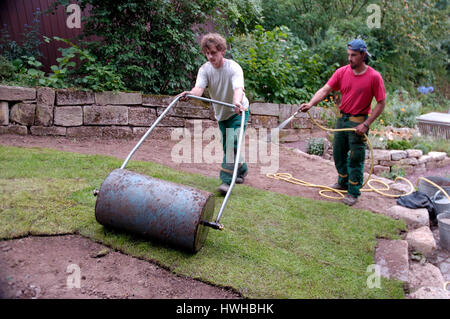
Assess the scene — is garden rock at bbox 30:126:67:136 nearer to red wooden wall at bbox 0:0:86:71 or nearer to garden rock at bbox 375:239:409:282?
red wooden wall at bbox 0:0:86:71

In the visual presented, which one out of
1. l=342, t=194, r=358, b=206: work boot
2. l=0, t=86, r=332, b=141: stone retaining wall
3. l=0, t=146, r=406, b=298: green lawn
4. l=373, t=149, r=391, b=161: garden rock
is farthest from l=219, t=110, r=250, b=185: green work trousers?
l=373, t=149, r=391, b=161: garden rock

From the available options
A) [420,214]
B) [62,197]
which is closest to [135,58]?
[62,197]

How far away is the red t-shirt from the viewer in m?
Result: 4.03

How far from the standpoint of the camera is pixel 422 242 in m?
3.77

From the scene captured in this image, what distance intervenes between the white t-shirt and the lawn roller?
1.53 metres

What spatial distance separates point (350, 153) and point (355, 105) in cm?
55

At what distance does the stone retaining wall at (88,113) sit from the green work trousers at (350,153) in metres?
3.11

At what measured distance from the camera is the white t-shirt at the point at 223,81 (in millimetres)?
4004

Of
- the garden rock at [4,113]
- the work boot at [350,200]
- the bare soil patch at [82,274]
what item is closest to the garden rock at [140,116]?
the garden rock at [4,113]

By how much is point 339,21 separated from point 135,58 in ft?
21.4

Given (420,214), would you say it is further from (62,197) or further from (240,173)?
(62,197)

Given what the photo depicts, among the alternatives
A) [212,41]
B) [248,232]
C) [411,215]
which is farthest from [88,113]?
[411,215]

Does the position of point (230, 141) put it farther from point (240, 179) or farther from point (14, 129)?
point (14, 129)

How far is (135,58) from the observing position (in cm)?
676
